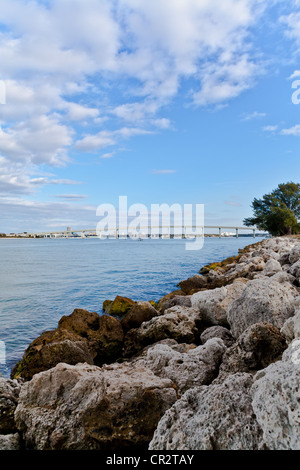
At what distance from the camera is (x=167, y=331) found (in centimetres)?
555

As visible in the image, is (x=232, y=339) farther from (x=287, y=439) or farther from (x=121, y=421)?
(x=287, y=439)

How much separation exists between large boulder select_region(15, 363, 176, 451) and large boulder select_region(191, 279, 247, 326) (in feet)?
9.05

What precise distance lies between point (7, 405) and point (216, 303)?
3842mm

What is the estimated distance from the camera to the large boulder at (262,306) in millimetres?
4035

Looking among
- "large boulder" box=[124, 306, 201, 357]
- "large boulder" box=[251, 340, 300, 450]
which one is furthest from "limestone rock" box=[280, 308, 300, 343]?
"large boulder" box=[124, 306, 201, 357]

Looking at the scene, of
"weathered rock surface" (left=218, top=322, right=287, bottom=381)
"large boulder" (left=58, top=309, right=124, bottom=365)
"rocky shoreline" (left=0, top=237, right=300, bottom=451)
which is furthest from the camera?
"large boulder" (left=58, top=309, right=124, bottom=365)

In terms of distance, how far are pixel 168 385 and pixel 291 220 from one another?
136 feet

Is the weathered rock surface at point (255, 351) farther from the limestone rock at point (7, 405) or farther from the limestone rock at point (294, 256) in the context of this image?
the limestone rock at point (294, 256)

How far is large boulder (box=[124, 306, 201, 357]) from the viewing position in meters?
5.43

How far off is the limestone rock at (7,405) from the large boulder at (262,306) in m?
2.80

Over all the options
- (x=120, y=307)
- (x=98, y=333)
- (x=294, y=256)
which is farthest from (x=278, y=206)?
(x=98, y=333)

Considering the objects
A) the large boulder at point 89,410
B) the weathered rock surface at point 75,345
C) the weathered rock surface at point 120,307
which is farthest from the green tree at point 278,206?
the large boulder at point 89,410

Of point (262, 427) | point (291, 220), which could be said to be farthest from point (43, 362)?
point (291, 220)

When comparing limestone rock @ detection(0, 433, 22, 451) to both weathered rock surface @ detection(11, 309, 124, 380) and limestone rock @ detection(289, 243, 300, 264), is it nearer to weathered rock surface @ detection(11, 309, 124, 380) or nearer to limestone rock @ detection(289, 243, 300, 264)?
weathered rock surface @ detection(11, 309, 124, 380)
